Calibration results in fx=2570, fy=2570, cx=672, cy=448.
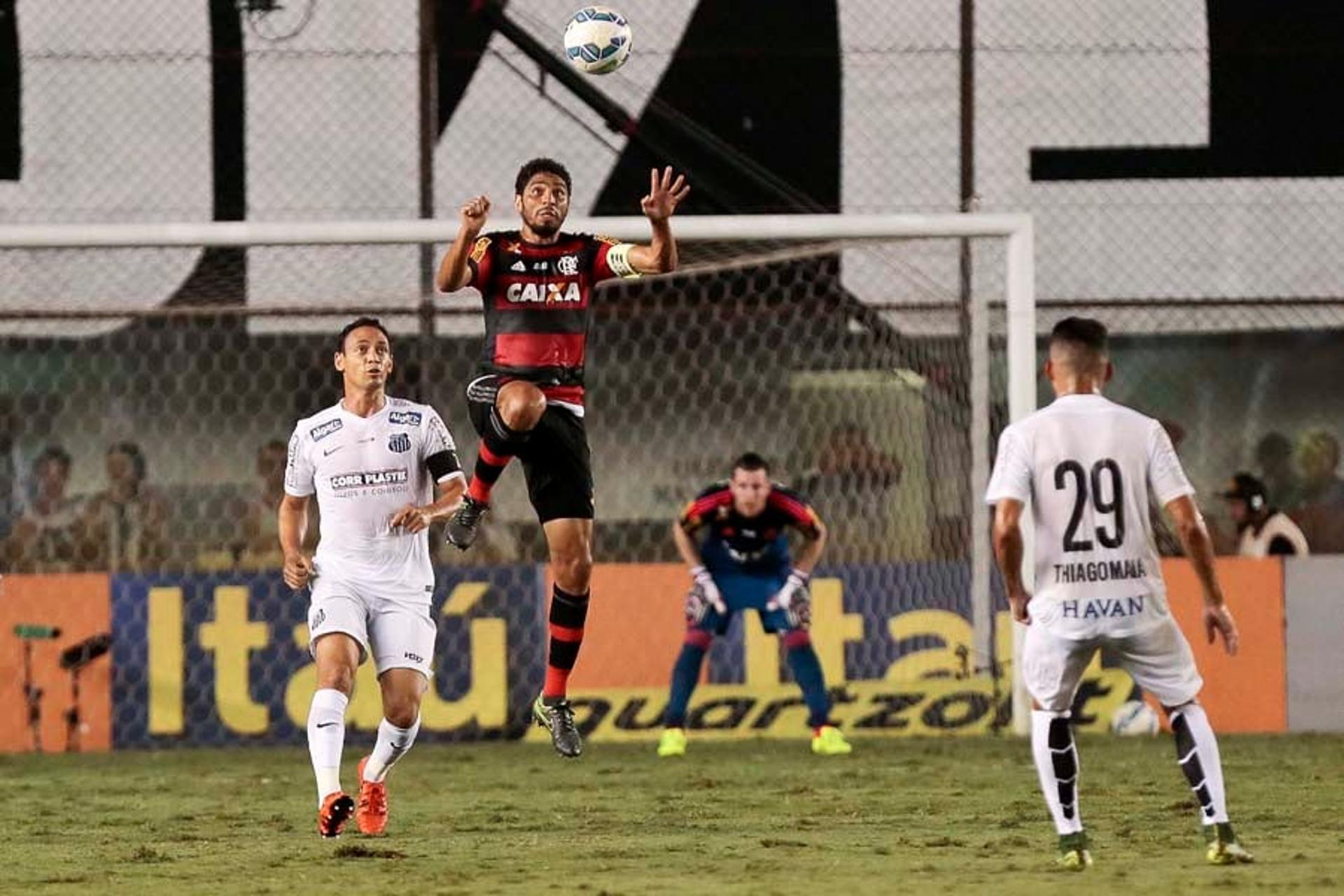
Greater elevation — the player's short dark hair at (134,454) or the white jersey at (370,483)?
the player's short dark hair at (134,454)

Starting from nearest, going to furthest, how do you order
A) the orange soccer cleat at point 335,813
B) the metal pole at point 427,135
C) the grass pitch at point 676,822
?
the grass pitch at point 676,822
the orange soccer cleat at point 335,813
the metal pole at point 427,135

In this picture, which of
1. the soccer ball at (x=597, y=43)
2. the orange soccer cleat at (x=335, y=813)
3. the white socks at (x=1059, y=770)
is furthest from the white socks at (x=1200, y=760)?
the soccer ball at (x=597, y=43)

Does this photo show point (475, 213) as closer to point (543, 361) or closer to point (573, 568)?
point (543, 361)

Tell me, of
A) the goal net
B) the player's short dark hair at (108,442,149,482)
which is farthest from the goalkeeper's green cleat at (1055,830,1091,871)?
the player's short dark hair at (108,442,149,482)

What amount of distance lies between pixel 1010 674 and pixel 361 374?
Answer: 697cm

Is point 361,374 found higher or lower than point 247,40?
lower

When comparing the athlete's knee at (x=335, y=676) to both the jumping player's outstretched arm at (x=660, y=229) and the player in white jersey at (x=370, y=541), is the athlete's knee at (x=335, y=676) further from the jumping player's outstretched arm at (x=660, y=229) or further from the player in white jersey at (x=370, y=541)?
the jumping player's outstretched arm at (x=660, y=229)

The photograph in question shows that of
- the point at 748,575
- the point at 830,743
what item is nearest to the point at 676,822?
the point at 830,743

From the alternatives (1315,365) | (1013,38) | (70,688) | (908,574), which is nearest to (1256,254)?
(1315,365)

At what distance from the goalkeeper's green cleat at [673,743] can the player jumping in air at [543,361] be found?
4.11m

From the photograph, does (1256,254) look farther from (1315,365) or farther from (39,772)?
(39,772)

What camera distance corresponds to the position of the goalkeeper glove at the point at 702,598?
14820 mm

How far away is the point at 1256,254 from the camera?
16.5 meters

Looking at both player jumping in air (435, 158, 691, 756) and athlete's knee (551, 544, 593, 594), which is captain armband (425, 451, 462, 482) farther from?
athlete's knee (551, 544, 593, 594)
